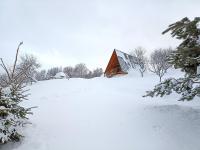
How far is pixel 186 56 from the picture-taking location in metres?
7.15

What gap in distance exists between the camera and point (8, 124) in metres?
6.77

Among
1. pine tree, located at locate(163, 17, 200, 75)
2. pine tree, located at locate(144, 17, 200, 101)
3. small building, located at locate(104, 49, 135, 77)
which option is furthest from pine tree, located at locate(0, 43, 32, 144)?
small building, located at locate(104, 49, 135, 77)

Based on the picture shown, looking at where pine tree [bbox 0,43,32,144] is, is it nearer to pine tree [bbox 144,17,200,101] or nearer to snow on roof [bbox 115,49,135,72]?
pine tree [bbox 144,17,200,101]

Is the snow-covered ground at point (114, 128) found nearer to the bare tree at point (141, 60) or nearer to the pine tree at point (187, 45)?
the pine tree at point (187, 45)

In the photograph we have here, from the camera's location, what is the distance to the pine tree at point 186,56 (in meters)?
7.04

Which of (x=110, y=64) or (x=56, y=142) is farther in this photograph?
(x=110, y=64)

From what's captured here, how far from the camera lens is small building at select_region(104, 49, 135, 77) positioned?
33094 mm

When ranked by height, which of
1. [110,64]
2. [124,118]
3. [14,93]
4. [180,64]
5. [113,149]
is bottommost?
[113,149]

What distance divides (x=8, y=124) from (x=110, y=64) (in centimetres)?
2848

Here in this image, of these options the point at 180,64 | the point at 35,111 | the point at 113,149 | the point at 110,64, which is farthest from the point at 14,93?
the point at 110,64

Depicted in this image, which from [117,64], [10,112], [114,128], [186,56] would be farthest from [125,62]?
[10,112]

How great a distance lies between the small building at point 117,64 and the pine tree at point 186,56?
81.6ft

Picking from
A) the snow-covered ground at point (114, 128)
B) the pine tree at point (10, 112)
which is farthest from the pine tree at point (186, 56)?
the pine tree at point (10, 112)

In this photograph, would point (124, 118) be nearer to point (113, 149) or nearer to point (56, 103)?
point (113, 149)
